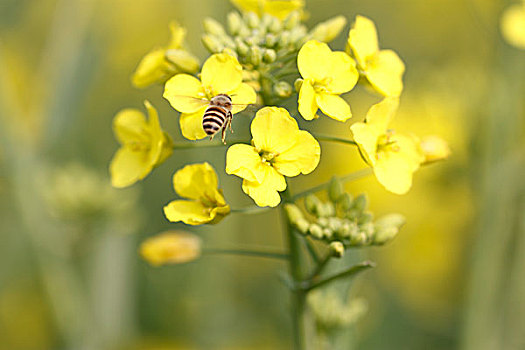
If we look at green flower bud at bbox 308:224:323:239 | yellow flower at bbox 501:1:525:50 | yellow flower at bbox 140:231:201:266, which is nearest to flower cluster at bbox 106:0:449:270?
green flower bud at bbox 308:224:323:239

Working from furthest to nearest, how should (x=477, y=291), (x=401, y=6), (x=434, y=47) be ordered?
(x=401, y=6) → (x=434, y=47) → (x=477, y=291)

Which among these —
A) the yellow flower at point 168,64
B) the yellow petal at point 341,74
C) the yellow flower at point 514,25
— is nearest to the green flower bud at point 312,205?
the yellow petal at point 341,74

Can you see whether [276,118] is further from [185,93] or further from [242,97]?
[185,93]

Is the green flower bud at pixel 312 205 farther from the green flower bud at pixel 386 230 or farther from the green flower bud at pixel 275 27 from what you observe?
the green flower bud at pixel 275 27

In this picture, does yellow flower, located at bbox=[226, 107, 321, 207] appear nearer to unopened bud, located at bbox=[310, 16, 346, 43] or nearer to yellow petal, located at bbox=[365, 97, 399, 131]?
yellow petal, located at bbox=[365, 97, 399, 131]

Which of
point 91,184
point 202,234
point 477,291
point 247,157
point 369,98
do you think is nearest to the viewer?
point 247,157

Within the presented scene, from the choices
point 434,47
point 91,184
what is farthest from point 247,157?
point 434,47

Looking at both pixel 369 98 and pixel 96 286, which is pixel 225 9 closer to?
pixel 369 98
